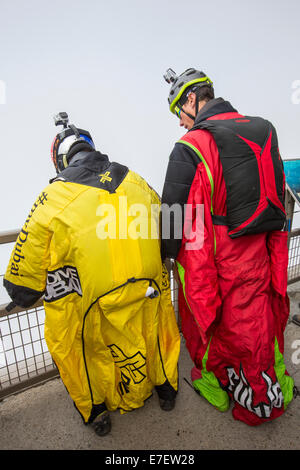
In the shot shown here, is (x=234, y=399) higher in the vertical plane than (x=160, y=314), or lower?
lower

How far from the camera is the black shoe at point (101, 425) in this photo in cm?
115

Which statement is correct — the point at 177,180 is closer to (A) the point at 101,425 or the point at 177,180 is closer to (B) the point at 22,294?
(B) the point at 22,294

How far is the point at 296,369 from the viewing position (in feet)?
4.81

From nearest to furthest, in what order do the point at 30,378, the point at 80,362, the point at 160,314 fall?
the point at 80,362, the point at 160,314, the point at 30,378

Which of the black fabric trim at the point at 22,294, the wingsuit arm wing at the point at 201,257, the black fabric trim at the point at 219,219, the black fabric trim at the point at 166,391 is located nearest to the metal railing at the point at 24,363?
the black fabric trim at the point at 22,294

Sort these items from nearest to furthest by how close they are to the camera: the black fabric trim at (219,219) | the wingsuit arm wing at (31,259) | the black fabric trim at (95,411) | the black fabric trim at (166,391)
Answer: the wingsuit arm wing at (31,259) < the black fabric trim at (219,219) < the black fabric trim at (95,411) < the black fabric trim at (166,391)

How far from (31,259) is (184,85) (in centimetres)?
91

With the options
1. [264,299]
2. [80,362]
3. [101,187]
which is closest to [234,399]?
[264,299]

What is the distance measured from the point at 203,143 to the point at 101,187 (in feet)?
1.25

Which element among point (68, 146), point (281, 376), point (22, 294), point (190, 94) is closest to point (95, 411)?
point (22, 294)

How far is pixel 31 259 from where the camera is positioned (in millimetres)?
917

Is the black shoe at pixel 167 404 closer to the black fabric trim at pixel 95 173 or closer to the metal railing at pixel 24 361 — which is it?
the metal railing at pixel 24 361
